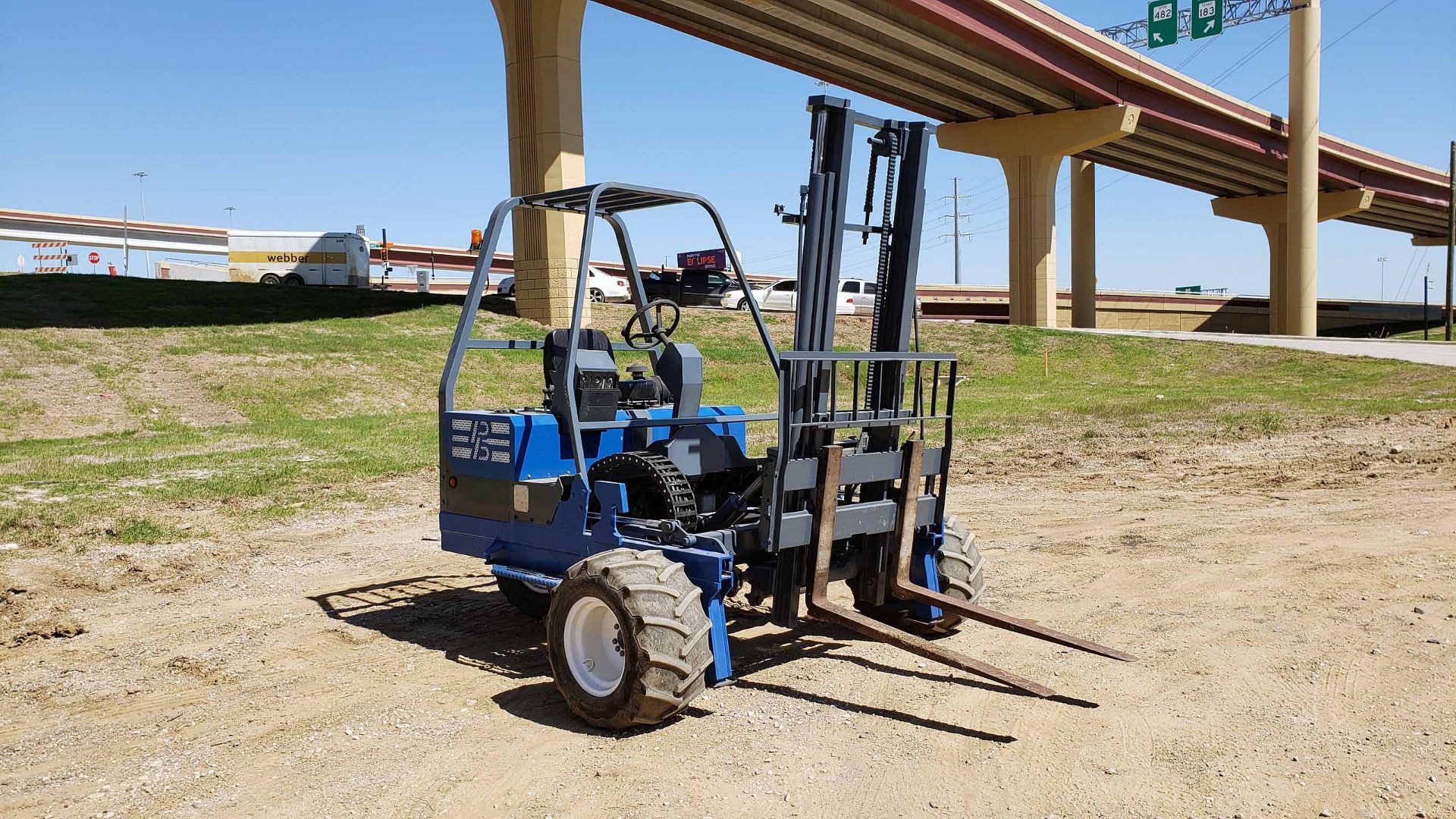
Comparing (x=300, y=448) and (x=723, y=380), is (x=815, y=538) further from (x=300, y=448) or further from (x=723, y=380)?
(x=723, y=380)

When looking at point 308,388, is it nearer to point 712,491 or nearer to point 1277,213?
point 712,491

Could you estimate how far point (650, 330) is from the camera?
26.1 ft

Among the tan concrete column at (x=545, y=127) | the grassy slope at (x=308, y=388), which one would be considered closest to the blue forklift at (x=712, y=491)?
the grassy slope at (x=308, y=388)

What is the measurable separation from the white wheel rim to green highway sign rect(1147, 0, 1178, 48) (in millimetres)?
43736

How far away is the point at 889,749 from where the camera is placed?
489 cm

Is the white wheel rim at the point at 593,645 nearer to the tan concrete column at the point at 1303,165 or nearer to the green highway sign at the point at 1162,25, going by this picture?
the green highway sign at the point at 1162,25

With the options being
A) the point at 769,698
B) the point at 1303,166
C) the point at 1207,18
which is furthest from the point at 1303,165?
the point at 769,698

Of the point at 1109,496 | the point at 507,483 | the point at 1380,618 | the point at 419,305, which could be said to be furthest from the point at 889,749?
the point at 419,305

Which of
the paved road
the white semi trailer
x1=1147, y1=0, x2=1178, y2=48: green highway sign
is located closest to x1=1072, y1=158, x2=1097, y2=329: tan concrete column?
x1=1147, y1=0, x2=1178, y2=48: green highway sign

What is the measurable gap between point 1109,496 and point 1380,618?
5.23 m

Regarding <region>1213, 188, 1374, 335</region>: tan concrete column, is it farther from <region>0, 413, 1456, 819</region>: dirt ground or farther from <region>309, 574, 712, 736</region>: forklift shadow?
<region>309, 574, 712, 736</region>: forklift shadow

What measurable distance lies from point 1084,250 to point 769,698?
54.1 m

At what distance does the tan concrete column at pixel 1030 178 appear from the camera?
43188 mm

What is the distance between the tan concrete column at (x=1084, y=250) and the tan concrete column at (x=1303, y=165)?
9.33 metres
